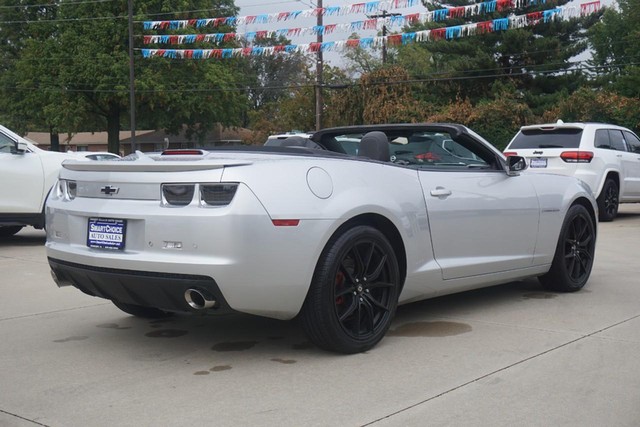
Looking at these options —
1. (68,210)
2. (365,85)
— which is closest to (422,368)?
(68,210)

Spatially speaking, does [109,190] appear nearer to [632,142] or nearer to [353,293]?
[353,293]

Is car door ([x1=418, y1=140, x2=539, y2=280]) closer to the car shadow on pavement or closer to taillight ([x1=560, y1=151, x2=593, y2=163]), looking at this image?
the car shadow on pavement

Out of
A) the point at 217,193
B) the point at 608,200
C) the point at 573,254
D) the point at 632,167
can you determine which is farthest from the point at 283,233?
the point at 632,167

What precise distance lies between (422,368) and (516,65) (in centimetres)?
4255

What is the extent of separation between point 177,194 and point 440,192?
191cm

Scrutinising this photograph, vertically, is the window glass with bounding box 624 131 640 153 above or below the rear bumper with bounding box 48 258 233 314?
above

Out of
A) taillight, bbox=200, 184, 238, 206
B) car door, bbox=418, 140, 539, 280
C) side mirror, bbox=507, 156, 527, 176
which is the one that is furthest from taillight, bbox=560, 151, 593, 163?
taillight, bbox=200, 184, 238, 206

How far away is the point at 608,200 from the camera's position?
1390 centimetres

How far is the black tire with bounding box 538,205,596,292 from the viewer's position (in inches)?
259

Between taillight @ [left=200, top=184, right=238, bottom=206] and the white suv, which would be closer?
taillight @ [left=200, top=184, right=238, bottom=206]

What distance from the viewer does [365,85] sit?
4366 centimetres

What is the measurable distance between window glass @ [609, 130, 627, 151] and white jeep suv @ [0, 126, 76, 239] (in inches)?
380

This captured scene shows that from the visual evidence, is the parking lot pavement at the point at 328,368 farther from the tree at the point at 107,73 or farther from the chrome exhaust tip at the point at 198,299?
the tree at the point at 107,73

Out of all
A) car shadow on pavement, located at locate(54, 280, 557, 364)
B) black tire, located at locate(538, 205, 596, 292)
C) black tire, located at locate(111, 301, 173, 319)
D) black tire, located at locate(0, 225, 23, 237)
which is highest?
black tire, located at locate(538, 205, 596, 292)
